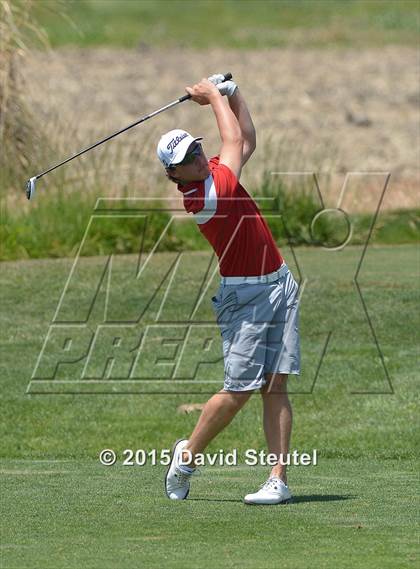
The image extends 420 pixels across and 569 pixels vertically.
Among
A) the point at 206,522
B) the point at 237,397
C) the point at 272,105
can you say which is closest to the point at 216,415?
the point at 237,397

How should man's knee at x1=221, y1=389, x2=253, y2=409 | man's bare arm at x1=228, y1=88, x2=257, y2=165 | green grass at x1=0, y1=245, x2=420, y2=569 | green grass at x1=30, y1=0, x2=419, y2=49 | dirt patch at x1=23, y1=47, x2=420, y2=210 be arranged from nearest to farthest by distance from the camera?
1. green grass at x1=0, y1=245, x2=420, y2=569
2. man's knee at x1=221, y1=389, x2=253, y2=409
3. man's bare arm at x1=228, y1=88, x2=257, y2=165
4. dirt patch at x1=23, y1=47, x2=420, y2=210
5. green grass at x1=30, y1=0, x2=419, y2=49

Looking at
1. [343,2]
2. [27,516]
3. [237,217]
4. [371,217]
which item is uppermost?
[237,217]

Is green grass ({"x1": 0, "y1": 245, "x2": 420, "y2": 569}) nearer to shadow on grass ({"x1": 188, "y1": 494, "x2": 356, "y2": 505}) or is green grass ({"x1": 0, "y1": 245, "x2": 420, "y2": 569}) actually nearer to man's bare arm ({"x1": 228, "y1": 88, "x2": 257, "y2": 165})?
shadow on grass ({"x1": 188, "y1": 494, "x2": 356, "y2": 505})

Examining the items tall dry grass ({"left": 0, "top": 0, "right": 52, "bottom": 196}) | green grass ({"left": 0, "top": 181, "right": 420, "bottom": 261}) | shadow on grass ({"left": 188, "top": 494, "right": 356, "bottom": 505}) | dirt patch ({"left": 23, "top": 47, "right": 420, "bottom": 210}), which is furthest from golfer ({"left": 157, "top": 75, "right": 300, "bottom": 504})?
dirt patch ({"left": 23, "top": 47, "right": 420, "bottom": 210})

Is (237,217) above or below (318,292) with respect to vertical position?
above

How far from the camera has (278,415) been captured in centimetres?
830

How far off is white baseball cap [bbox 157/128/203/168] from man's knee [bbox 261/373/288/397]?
124 centimetres

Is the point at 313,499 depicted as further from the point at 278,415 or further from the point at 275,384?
the point at 275,384

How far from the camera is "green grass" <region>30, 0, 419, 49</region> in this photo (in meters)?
48.0

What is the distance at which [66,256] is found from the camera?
1806 centimetres

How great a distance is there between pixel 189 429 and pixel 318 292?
3.60m

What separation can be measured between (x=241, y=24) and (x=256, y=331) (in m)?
50.0

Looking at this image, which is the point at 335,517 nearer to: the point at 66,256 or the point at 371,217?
the point at 66,256

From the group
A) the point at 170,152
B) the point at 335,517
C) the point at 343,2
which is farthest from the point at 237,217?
the point at 343,2
